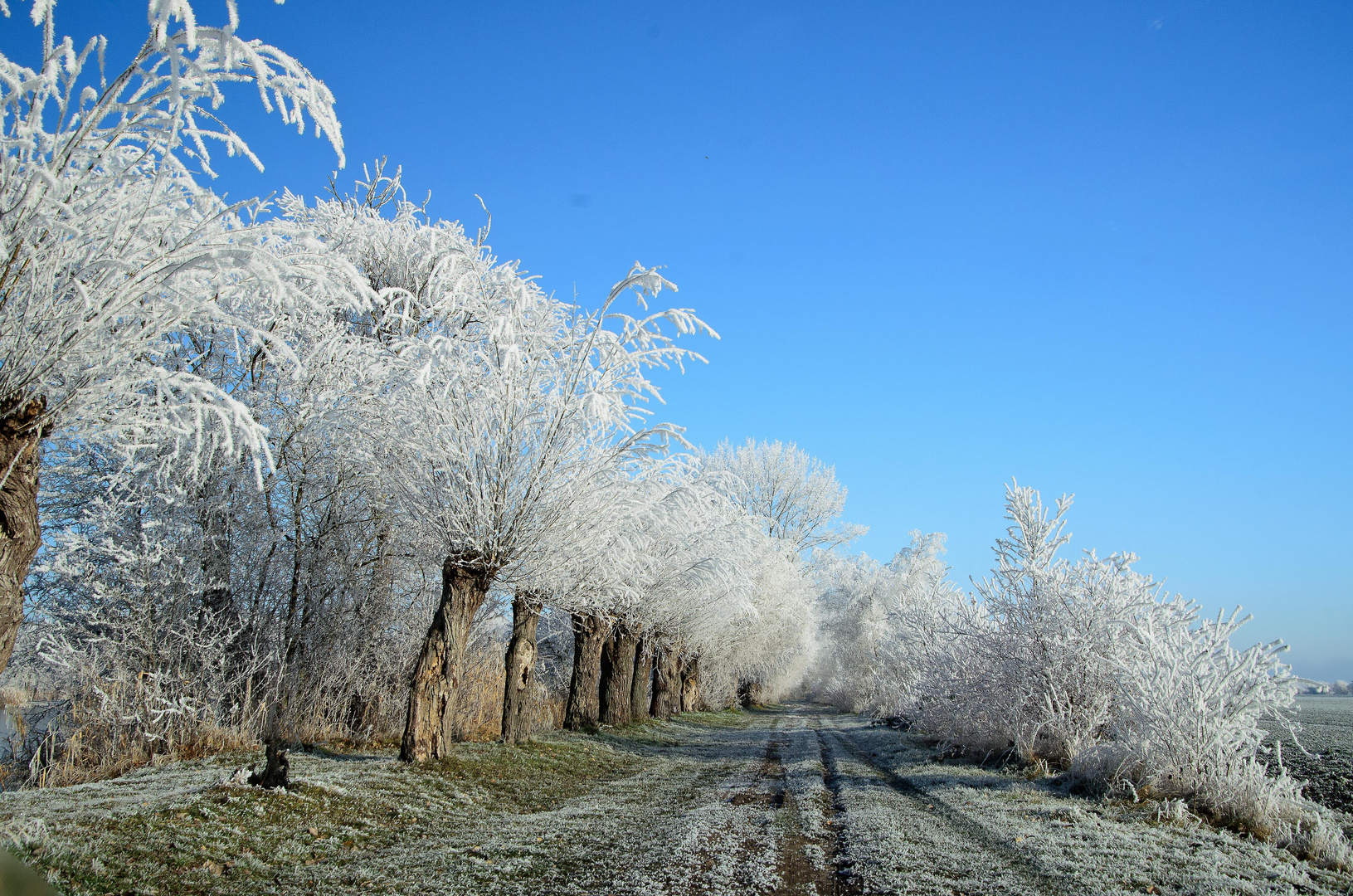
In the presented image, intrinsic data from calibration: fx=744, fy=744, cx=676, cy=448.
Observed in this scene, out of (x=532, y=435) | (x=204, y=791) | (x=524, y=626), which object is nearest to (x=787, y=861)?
(x=204, y=791)

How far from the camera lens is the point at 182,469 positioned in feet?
32.9

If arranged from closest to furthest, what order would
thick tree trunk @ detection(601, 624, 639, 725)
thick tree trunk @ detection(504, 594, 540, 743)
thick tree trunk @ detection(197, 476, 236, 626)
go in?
thick tree trunk @ detection(197, 476, 236, 626) < thick tree trunk @ detection(504, 594, 540, 743) < thick tree trunk @ detection(601, 624, 639, 725)

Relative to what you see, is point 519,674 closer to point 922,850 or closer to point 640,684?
point 922,850

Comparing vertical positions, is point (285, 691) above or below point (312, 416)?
below

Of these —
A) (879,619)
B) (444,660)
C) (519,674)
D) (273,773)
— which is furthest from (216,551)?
(879,619)

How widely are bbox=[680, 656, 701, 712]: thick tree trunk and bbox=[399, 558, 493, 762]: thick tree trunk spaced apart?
1876 cm

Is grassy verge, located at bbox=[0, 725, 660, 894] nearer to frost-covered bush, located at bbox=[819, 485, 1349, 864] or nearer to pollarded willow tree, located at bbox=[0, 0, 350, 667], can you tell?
pollarded willow tree, located at bbox=[0, 0, 350, 667]

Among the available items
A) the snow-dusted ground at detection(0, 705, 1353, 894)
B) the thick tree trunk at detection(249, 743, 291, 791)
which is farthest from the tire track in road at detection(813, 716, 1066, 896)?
the thick tree trunk at detection(249, 743, 291, 791)

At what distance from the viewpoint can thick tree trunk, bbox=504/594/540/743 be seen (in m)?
12.8

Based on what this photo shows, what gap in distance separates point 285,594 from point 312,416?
2987mm

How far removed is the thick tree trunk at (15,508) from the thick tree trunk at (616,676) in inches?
563

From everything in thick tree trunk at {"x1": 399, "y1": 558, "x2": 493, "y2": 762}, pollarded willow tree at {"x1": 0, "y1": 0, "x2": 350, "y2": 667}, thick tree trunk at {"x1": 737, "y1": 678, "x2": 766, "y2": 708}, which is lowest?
thick tree trunk at {"x1": 737, "y1": 678, "x2": 766, "y2": 708}

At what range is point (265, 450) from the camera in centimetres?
562

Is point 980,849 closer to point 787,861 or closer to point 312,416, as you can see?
point 787,861
